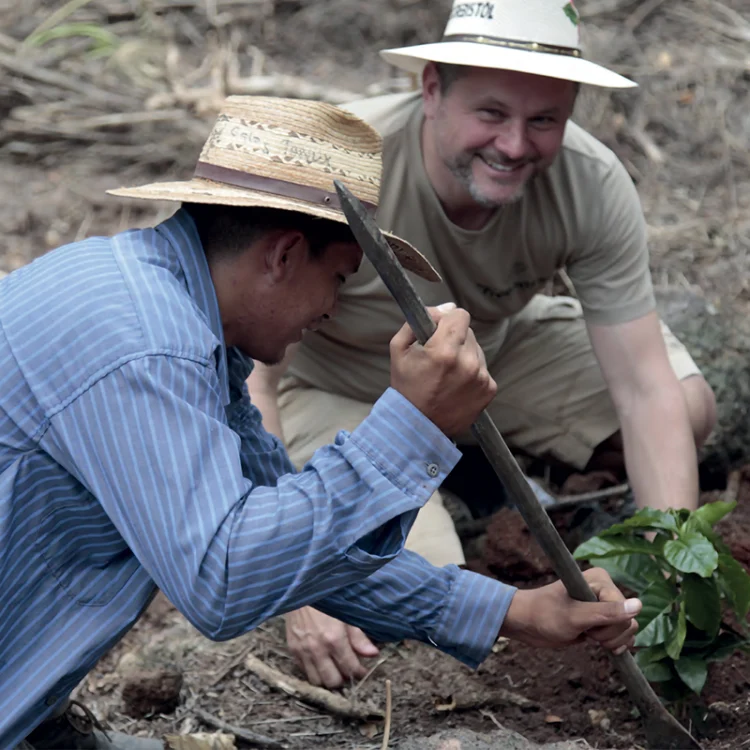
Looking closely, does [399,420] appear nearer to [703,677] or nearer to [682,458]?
[703,677]

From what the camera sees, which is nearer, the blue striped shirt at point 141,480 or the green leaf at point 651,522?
the blue striped shirt at point 141,480

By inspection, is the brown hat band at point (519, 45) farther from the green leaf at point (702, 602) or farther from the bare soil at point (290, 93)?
the green leaf at point (702, 602)

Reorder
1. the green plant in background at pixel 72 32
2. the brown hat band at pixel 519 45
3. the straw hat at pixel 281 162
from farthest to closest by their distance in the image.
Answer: the green plant in background at pixel 72 32, the brown hat band at pixel 519 45, the straw hat at pixel 281 162

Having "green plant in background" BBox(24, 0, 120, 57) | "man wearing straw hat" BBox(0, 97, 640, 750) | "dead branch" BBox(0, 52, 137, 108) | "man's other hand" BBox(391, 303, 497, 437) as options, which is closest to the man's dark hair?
"man wearing straw hat" BBox(0, 97, 640, 750)

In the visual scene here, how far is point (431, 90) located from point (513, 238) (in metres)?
0.51

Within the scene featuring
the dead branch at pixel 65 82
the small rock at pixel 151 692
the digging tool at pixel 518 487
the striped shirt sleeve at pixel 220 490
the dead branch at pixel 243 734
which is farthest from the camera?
the dead branch at pixel 65 82

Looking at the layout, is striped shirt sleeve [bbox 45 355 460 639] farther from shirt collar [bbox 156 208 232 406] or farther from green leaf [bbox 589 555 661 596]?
green leaf [bbox 589 555 661 596]

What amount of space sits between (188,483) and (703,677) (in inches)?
55.8

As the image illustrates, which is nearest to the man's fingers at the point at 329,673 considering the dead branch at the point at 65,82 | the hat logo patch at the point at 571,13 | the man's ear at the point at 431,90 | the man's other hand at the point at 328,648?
the man's other hand at the point at 328,648

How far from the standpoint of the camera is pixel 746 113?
599 centimetres

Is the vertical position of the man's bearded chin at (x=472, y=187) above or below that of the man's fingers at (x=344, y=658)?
above

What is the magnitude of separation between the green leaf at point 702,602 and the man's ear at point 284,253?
1161 mm

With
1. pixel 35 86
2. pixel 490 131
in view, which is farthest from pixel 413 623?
pixel 35 86

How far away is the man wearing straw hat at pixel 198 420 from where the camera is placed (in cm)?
185
